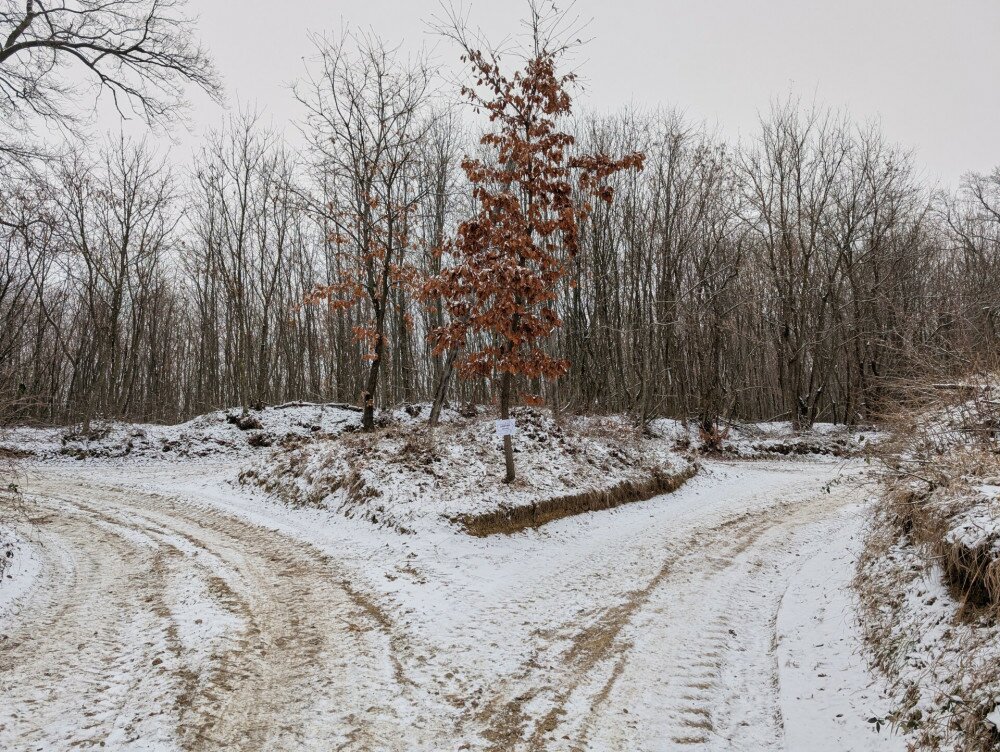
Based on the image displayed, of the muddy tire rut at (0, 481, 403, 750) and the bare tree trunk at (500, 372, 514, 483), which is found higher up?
the bare tree trunk at (500, 372, 514, 483)

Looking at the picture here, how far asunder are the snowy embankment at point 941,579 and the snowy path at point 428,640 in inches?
13.4

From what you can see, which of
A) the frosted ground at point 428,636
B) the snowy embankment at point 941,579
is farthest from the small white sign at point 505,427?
the snowy embankment at point 941,579

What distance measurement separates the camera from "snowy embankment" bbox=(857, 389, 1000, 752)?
3.29 metres

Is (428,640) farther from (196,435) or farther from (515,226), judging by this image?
Result: (196,435)

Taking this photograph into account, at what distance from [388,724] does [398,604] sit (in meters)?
2.36

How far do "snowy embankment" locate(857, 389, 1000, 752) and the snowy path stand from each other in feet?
1.12

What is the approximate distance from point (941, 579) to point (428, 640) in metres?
4.52

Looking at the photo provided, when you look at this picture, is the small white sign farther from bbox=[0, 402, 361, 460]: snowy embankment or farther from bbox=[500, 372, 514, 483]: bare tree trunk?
bbox=[0, 402, 361, 460]: snowy embankment

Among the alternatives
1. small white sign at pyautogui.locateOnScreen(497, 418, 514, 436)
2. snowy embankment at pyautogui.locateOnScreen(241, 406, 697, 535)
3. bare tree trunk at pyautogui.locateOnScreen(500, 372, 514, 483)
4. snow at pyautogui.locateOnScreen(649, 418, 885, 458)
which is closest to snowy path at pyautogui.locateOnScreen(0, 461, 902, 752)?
snowy embankment at pyautogui.locateOnScreen(241, 406, 697, 535)

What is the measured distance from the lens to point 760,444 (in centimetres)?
2345

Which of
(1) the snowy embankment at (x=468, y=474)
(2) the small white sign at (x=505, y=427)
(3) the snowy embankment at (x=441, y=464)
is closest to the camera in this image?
(1) the snowy embankment at (x=468, y=474)

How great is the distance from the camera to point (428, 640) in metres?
5.29

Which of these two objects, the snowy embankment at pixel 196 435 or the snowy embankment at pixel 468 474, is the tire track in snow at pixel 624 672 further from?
the snowy embankment at pixel 196 435

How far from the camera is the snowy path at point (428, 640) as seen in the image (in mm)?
3826
